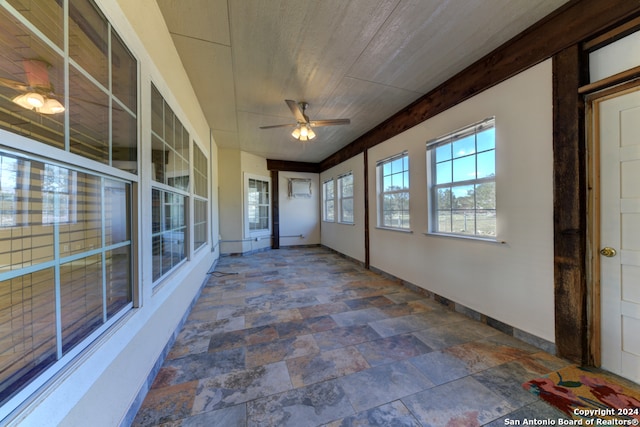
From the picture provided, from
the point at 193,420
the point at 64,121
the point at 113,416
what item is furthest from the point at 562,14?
the point at 113,416

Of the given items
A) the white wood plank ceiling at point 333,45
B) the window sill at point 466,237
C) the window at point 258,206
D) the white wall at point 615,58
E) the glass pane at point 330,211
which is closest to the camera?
the white wall at point 615,58

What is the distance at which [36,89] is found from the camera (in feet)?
2.93

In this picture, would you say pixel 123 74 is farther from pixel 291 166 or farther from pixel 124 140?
pixel 291 166

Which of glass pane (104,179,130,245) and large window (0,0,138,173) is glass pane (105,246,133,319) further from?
large window (0,0,138,173)

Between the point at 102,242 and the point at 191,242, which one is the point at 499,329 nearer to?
the point at 102,242

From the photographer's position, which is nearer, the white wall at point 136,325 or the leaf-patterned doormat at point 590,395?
the white wall at point 136,325

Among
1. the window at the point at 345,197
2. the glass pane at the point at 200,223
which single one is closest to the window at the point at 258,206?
the glass pane at the point at 200,223

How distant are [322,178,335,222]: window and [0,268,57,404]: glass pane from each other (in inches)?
229

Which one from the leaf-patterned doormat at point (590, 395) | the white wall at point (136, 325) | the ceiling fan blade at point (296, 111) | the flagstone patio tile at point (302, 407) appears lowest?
the flagstone patio tile at point (302, 407)

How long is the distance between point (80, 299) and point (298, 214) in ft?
20.6

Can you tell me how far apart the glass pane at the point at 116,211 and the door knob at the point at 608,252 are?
339cm

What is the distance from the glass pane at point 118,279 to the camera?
1.36 metres

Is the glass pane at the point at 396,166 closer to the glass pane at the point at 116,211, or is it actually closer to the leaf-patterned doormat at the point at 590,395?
the leaf-patterned doormat at the point at 590,395

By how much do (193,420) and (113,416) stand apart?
1.33 ft
